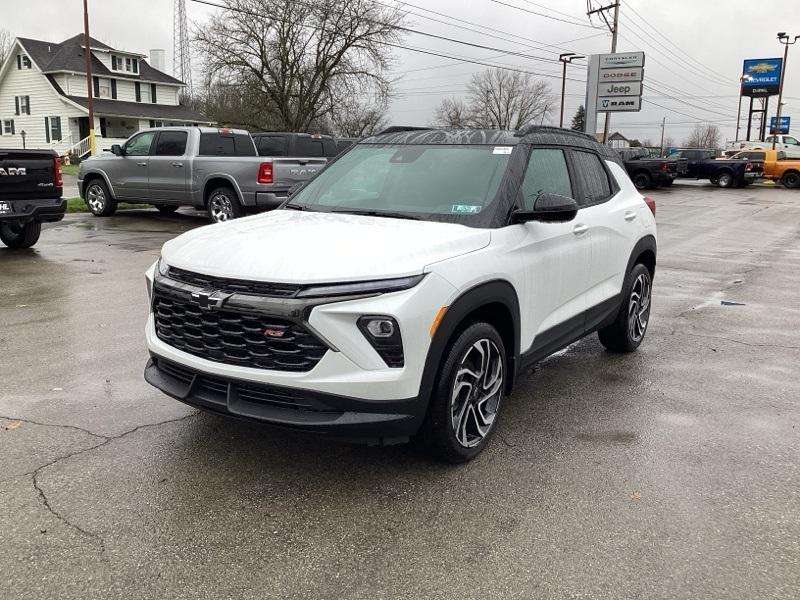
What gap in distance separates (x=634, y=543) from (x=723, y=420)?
1826mm

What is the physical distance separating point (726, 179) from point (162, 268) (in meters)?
36.2

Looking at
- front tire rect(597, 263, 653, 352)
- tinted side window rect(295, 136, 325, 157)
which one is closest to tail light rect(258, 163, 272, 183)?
tinted side window rect(295, 136, 325, 157)

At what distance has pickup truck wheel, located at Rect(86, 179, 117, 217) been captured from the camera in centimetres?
1573

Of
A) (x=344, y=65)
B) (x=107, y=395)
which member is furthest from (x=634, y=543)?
(x=344, y=65)

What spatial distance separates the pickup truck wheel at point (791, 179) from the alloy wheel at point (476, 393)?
117 ft

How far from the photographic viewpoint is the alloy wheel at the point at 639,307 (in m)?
5.93

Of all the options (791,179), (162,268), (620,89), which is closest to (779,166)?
(791,179)

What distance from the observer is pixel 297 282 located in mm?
3125

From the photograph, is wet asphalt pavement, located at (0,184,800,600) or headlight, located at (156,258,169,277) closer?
wet asphalt pavement, located at (0,184,800,600)

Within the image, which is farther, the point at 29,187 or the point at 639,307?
the point at 29,187

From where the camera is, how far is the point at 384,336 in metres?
3.13

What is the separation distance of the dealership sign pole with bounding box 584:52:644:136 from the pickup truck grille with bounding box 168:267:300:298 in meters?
30.4

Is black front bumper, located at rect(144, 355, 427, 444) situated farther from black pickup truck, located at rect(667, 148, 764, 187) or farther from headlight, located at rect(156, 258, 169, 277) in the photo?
black pickup truck, located at rect(667, 148, 764, 187)

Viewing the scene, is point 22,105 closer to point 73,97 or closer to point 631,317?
point 73,97
